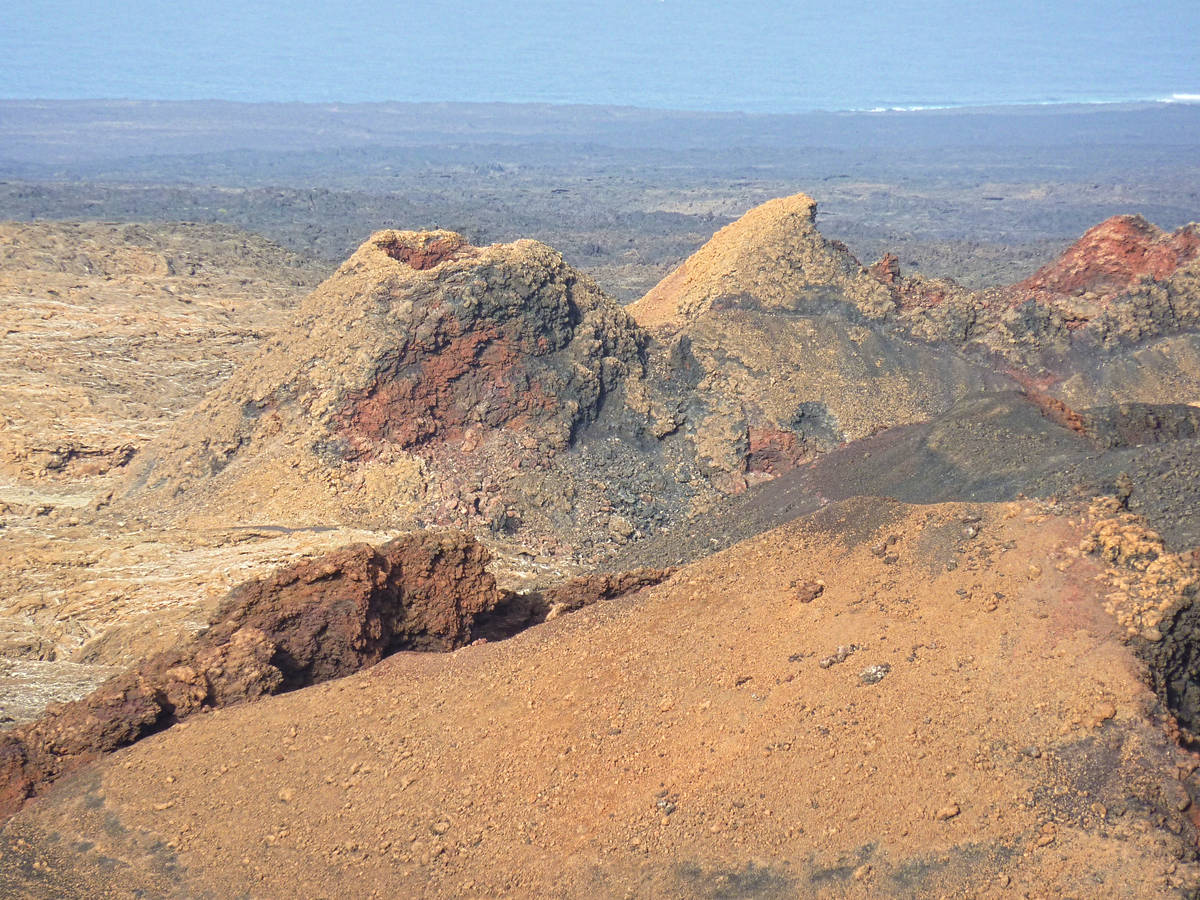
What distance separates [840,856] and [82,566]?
38.8 ft

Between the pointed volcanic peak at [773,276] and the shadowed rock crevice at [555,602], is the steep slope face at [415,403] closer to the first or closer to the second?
the pointed volcanic peak at [773,276]

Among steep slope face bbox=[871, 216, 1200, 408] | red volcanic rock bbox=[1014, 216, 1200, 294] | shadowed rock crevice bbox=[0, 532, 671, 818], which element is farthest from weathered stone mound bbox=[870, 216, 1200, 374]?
shadowed rock crevice bbox=[0, 532, 671, 818]

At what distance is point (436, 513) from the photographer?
17.0 meters

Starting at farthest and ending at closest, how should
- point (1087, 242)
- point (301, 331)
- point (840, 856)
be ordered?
point (1087, 242)
point (301, 331)
point (840, 856)

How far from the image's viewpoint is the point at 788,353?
20859 mm

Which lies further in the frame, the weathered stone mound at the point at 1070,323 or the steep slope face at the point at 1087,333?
the weathered stone mound at the point at 1070,323

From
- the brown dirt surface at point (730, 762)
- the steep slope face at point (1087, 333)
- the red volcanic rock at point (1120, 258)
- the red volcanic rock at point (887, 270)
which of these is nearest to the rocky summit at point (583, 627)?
the brown dirt surface at point (730, 762)

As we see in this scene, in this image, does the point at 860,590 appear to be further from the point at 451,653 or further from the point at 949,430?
the point at 949,430

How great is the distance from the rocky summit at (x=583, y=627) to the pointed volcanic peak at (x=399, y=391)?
6 cm

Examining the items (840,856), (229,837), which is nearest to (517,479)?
(229,837)

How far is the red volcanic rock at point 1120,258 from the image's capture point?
25.3 m

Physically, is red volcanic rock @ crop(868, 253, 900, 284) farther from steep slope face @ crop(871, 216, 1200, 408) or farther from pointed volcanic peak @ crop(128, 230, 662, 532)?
pointed volcanic peak @ crop(128, 230, 662, 532)

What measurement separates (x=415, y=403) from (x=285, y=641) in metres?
8.40

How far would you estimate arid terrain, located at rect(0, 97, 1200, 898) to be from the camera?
7.19 metres
